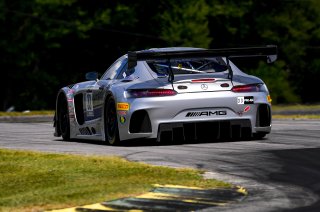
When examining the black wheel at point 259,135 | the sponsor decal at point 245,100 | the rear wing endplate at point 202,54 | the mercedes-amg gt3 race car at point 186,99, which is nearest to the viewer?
the rear wing endplate at point 202,54

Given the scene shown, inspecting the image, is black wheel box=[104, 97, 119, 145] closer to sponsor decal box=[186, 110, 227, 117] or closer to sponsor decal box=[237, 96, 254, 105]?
sponsor decal box=[186, 110, 227, 117]

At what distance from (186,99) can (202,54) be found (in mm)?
626

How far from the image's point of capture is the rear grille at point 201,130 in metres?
13.4

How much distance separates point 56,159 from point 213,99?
267 cm

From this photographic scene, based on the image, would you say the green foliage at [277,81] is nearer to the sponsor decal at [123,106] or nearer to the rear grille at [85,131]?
the rear grille at [85,131]

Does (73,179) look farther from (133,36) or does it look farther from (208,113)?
(133,36)

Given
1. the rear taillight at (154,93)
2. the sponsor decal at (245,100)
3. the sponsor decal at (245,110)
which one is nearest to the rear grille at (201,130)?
the sponsor decal at (245,110)

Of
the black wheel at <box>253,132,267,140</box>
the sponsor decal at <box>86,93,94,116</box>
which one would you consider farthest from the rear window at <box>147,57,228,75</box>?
the sponsor decal at <box>86,93,94,116</box>

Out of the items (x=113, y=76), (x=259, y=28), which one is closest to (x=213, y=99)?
(x=113, y=76)

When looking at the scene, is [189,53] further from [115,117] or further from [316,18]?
[316,18]

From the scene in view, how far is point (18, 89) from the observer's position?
6100 cm

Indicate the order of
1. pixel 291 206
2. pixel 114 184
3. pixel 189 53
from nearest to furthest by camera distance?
pixel 291 206 < pixel 114 184 < pixel 189 53

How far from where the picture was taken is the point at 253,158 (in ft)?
37.6

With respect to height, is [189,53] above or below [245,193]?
above
